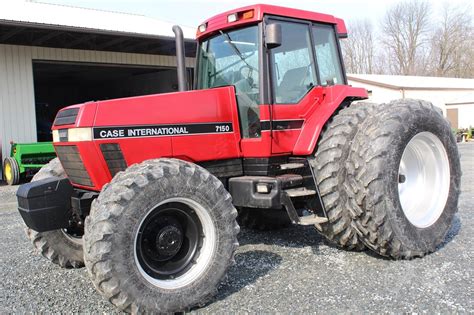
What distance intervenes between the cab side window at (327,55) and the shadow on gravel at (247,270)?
1.90m

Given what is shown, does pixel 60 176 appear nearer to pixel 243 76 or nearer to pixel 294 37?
pixel 243 76

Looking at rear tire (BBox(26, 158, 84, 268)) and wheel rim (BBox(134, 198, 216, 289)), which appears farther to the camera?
rear tire (BBox(26, 158, 84, 268))

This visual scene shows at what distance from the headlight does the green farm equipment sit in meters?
8.75

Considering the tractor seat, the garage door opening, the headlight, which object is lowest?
the headlight

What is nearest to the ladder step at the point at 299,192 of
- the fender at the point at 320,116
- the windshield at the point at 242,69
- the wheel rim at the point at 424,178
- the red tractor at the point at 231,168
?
the red tractor at the point at 231,168

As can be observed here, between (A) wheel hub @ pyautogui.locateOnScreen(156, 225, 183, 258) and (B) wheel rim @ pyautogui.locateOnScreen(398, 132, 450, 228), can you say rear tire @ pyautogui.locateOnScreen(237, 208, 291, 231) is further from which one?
(A) wheel hub @ pyautogui.locateOnScreen(156, 225, 183, 258)

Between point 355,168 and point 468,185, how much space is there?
599 centimetres

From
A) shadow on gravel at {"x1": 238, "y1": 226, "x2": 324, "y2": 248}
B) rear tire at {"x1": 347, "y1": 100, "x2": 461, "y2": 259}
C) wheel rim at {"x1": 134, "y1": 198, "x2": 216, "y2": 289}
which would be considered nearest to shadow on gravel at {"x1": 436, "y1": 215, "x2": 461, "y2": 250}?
rear tire at {"x1": 347, "y1": 100, "x2": 461, "y2": 259}

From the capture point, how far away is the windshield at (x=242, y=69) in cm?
445

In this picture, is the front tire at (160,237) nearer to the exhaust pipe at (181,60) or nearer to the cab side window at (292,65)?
the cab side window at (292,65)

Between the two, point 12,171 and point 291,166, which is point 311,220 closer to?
point 291,166

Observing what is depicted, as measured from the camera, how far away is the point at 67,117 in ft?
12.9

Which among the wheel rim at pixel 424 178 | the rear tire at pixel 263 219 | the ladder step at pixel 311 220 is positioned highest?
the wheel rim at pixel 424 178

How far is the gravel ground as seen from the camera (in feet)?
11.4
